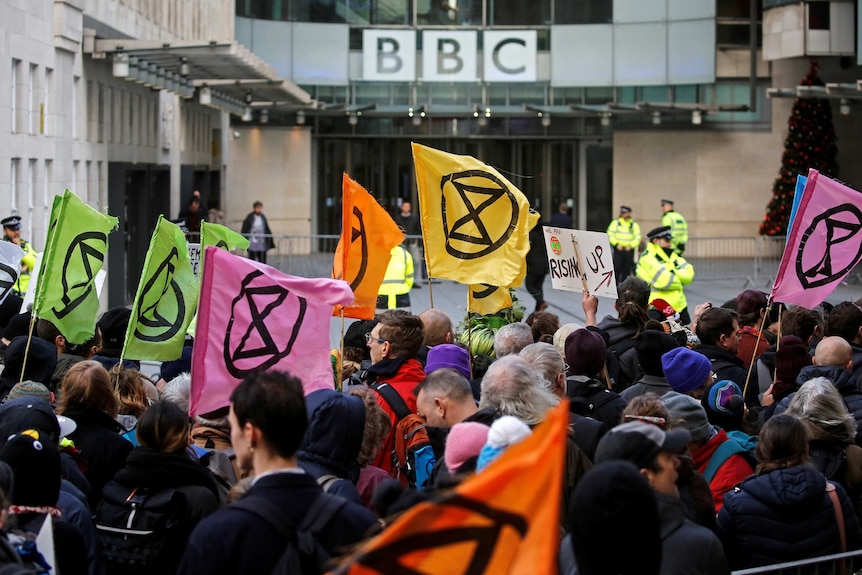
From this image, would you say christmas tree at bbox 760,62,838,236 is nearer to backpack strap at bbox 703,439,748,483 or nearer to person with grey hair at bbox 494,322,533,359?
person with grey hair at bbox 494,322,533,359

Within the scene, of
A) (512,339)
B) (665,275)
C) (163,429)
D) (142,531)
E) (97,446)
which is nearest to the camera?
(142,531)

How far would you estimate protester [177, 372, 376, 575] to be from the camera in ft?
13.7

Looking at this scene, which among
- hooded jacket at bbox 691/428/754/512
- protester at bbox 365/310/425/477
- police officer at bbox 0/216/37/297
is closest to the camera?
hooded jacket at bbox 691/428/754/512

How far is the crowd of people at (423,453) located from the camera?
13.9 ft

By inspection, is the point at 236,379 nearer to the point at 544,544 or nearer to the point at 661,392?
the point at 661,392

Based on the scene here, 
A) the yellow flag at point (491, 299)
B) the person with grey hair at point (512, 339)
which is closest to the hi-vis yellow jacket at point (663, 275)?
the yellow flag at point (491, 299)

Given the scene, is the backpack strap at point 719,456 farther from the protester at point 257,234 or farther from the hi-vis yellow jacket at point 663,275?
the protester at point 257,234

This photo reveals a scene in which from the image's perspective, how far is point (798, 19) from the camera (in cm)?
3581

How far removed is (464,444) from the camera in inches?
211

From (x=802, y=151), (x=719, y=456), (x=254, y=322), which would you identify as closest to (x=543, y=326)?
(x=719, y=456)

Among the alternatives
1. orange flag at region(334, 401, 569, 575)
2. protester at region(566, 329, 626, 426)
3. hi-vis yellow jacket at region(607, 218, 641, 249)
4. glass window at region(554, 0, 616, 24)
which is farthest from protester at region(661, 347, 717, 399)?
glass window at region(554, 0, 616, 24)

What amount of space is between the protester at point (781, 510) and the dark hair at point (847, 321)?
11.8 feet

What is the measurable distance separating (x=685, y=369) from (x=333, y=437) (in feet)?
8.60

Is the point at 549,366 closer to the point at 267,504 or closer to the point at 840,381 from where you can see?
the point at 840,381
